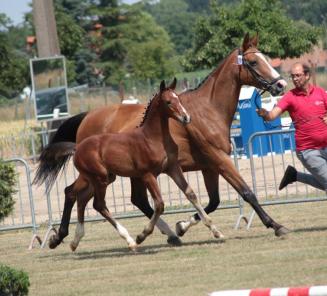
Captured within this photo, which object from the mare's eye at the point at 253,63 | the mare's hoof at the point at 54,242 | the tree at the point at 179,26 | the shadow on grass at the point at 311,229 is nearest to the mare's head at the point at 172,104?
the mare's eye at the point at 253,63

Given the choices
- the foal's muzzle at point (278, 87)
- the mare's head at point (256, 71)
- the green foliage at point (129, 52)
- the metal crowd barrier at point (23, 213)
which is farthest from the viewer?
the green foliage at point (129, 52)

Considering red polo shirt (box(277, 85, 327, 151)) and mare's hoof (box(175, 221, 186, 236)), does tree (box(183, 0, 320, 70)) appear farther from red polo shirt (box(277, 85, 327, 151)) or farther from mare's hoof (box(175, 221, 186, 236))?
red polo shirt (box(277, 85, 327, 151))

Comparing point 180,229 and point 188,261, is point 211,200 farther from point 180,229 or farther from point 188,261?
point 188,261

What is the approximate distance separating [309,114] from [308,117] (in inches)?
1.6

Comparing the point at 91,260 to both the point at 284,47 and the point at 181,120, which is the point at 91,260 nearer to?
the point at 181,120

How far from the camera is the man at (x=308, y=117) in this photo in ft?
41.9

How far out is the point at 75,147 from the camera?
45.3ft

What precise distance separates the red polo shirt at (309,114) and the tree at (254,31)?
3015 cm

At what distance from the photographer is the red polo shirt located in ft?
41.9

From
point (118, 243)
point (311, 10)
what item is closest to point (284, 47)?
point (118, 243)

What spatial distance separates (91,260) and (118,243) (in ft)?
5.46

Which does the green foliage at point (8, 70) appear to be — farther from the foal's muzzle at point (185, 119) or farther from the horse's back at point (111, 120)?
the foal's muzzle at point (185, 119)

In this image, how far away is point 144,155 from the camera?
1271 cm

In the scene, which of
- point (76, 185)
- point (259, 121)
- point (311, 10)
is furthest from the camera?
point (311, 10)
